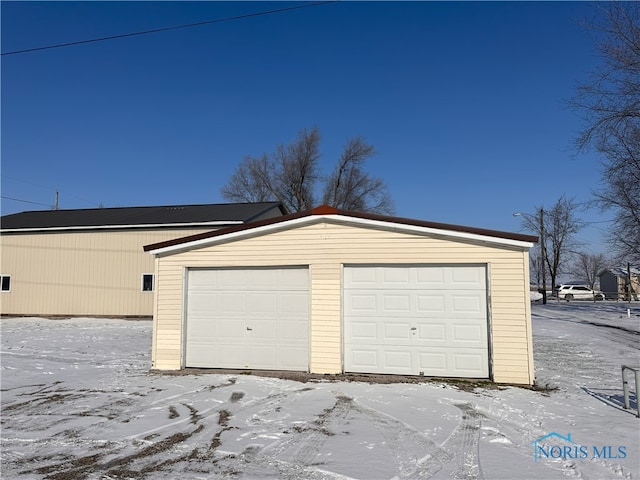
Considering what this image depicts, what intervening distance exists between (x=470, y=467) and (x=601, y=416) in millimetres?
3008

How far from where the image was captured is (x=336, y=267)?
29.5ft

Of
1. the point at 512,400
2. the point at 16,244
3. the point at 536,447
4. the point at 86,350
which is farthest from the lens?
the point at 16,244

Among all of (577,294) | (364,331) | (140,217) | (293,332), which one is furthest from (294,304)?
(577,294)

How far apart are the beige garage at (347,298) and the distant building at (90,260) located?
1018 centimetres

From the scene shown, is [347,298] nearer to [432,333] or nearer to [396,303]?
[396,303]

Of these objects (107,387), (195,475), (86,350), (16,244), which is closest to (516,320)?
(195,475)

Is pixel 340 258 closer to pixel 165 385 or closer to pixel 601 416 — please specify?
pixel 165 385

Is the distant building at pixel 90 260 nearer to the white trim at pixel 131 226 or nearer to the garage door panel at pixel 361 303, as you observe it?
the white trim at pixel 131 226

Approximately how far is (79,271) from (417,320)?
700 inches

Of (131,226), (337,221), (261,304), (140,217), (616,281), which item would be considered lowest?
(261,304)

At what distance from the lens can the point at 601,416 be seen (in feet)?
20.4

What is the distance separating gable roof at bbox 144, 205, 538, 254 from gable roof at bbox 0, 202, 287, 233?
385 inches

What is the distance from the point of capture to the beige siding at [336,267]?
8.14 m

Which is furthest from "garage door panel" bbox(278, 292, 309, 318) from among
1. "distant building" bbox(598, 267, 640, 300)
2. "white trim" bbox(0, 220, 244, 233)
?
"distant building" bbox(598, 267, 640, 300)
